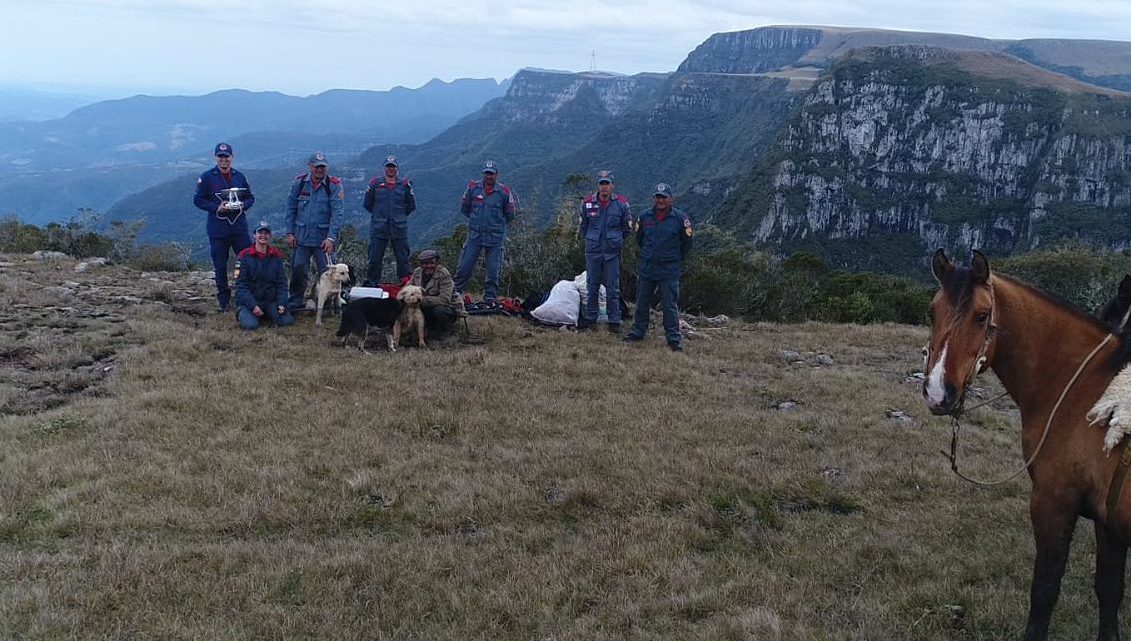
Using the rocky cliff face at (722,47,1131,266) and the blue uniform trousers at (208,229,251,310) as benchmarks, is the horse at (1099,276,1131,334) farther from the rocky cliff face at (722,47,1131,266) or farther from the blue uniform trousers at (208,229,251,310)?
the rocky cliff face at (722,47,1131,266)

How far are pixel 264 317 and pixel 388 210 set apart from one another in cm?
256

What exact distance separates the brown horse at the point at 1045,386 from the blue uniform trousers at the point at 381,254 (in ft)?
32.0

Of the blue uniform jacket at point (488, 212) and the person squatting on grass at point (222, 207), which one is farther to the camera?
the blue uniform jacket at point (488, 212)

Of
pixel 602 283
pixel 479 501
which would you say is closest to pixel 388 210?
pixel 602 283

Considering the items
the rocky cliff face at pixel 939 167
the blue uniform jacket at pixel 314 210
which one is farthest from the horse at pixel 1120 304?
the rocky cliff face at pixel 939 167

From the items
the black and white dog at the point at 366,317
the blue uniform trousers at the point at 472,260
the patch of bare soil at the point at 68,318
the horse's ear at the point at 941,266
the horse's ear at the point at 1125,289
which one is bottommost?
the patch of bare soil at the point at 68,318

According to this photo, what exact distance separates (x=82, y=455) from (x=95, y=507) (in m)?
1.14

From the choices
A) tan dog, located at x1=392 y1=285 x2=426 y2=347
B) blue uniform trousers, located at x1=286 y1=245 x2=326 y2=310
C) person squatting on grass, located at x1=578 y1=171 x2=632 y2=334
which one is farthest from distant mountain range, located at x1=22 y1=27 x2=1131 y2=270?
tan dog, located at x1=392 y1=285 x2=426 y2=347

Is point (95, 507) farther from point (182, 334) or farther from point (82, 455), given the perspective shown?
point (182, 334)

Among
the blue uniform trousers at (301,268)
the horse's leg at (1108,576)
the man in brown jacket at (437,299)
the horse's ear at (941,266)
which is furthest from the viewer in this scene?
the blue uniform trousers at (301,268)

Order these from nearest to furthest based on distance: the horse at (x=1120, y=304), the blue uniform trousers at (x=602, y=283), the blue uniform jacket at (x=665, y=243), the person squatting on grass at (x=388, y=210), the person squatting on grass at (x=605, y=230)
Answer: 1. the horse at (x=1120, y=304)
2. the blue uniform jacket at (x=665, y=243)
3. the person squatting on grass at (x=605, y=230)
4. the blue uniform trousers at (x=602, y=283)
5. the person squatting on grass at (x=388, y=210)

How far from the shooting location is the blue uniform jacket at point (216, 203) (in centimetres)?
1054

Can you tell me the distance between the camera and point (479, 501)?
5.60 metres

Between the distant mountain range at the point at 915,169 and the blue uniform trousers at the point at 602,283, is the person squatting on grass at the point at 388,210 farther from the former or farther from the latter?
the distant mountain range at the point at 915,169
